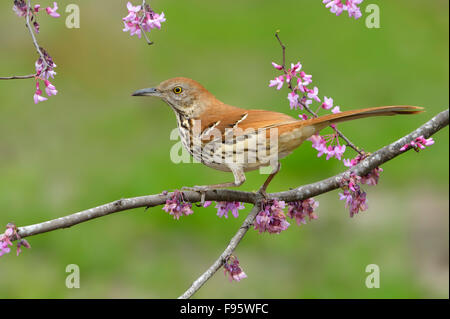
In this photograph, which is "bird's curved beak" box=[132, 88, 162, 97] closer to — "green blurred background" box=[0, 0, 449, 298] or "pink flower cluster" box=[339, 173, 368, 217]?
"pink flower cluster" box=[339, 173, 368, 217]

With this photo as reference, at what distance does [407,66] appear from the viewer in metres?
11.4

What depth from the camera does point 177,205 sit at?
331 cm

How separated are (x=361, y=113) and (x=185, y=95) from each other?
4.24ft

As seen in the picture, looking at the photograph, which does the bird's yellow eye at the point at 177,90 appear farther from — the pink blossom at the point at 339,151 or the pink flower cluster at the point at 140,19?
the pink blossom at the point at 339,151

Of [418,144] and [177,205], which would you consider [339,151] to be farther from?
[177,205]

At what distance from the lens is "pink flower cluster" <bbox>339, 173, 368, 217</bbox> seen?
144 inches

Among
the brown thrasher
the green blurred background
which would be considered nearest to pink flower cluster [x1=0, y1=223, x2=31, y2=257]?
the brown thrasher

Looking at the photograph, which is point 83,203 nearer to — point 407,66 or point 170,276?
point 170,276

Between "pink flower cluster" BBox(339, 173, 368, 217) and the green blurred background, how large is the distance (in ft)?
10.1

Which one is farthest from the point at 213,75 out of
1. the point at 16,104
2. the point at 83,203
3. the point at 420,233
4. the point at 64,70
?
the point at 420,233

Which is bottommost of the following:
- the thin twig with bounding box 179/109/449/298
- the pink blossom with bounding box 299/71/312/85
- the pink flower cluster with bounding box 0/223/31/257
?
the pink flower cluster with bounding box 0/223/31/257

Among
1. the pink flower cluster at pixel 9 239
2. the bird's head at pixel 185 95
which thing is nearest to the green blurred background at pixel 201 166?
the bird's head at pixel 185 95

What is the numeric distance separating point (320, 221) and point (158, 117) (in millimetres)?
3281

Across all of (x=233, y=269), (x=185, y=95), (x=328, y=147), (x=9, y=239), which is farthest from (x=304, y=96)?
(x=9, y=239)
